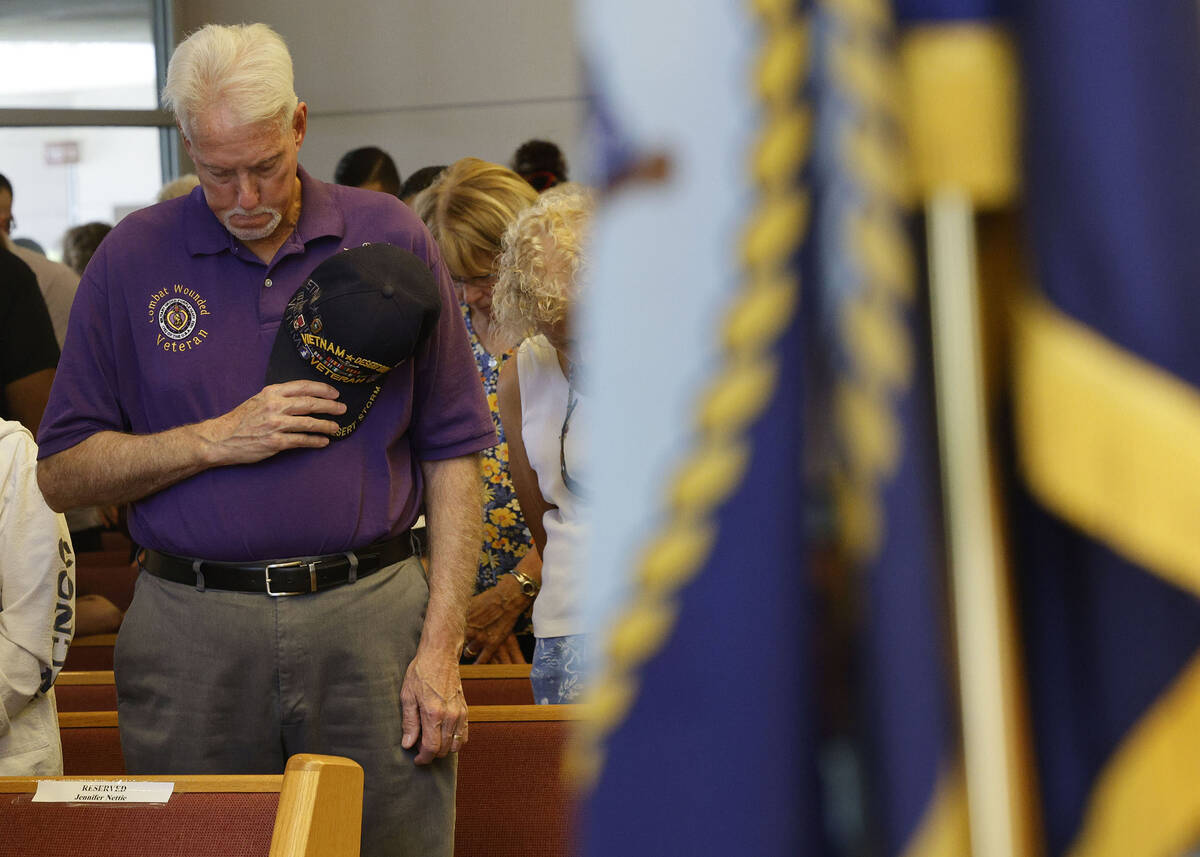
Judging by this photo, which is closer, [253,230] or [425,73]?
[253,230]

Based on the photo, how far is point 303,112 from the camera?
205cm

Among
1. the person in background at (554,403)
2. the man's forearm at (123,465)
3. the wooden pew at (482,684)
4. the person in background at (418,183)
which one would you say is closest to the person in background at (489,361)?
the wooden pew at (482,684)

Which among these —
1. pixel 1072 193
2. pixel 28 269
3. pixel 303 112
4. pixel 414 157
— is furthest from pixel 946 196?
pixel 414 157

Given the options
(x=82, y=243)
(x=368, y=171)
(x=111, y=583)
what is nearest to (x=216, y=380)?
(x=111, y=583)

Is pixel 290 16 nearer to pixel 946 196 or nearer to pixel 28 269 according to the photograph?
pixel 28 269

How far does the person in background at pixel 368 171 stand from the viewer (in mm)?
4043

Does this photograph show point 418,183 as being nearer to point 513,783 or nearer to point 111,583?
point 111,583

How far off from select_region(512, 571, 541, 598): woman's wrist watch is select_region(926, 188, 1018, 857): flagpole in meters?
2.39

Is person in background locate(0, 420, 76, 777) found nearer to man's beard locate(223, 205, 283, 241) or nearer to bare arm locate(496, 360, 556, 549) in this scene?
man's beard locate(223, 205, 283, 241)

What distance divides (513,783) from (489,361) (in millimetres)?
1107

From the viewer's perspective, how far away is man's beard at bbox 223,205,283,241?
1.91 meters

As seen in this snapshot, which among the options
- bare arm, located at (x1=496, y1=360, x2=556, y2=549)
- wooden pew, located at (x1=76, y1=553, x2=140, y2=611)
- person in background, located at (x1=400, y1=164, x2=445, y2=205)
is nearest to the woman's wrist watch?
bare arm, located at (x1=496, y1=360, x2=556, y2=549)

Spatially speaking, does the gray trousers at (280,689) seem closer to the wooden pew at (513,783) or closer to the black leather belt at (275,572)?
the black leather belt at (275,572)

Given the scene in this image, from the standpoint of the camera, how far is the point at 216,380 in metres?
1.91
